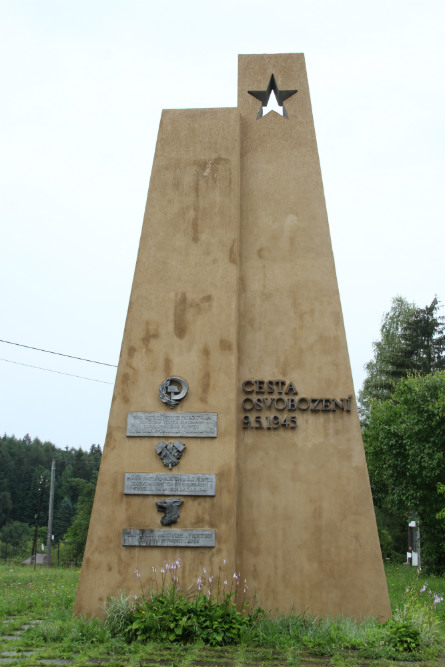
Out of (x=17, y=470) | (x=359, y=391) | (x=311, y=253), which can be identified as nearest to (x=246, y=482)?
(x=311, y=253)

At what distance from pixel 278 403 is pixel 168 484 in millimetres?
1835

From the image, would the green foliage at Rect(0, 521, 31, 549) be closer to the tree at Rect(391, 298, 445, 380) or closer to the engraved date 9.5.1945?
the tree at Rect(391, 298, 445, 380)

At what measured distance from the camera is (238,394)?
8875 mm

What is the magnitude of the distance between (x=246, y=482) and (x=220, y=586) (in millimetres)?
1372

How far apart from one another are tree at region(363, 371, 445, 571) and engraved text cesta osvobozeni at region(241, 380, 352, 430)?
498 inches

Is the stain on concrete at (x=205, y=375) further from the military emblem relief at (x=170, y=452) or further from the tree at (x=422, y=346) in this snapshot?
the tree at (x=422, y=346)

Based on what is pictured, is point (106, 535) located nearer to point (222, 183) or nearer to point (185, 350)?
point (185, 350)

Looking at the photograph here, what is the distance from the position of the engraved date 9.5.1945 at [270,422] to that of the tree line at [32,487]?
5265 centimetres

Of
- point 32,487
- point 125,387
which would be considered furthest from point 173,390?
point 32,487

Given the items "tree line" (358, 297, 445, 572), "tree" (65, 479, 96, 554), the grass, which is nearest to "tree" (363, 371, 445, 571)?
"tree line" (358, 297, 445, 572)

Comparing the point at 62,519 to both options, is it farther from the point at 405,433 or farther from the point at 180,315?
the point at 180,315

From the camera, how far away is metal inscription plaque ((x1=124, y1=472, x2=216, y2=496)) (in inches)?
317

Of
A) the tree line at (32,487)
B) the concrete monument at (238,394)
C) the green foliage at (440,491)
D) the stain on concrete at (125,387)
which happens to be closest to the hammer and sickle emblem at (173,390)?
the concrete monument at (238,394)

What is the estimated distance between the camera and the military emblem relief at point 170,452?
26.8 feet
